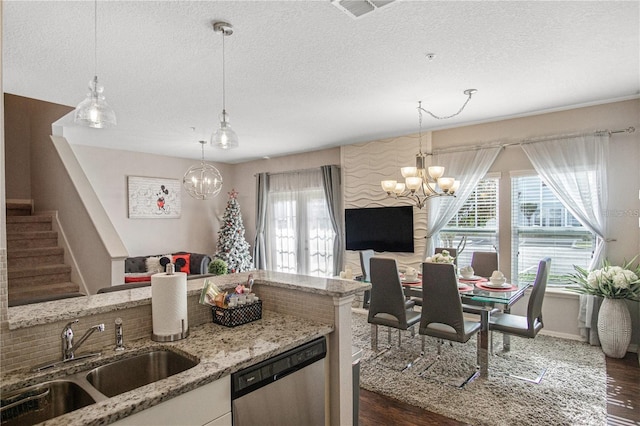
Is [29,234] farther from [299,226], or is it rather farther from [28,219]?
[299,226]

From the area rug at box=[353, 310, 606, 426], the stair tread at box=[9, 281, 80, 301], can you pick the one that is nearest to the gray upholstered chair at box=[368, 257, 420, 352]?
the area rug at box=[353, 310, 606, 426]

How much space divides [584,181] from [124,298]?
4684mm

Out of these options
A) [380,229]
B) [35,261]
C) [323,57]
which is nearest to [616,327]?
[380,229]

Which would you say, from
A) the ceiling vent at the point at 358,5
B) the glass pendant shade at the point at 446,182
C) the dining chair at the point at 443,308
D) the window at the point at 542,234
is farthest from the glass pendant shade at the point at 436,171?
the ceiling vent at the point at 358,5

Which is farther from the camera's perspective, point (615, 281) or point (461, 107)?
point (461, 107)

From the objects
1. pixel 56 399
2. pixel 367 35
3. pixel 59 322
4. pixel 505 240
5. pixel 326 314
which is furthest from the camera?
pixel 505 240

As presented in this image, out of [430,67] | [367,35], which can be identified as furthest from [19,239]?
[430,67]

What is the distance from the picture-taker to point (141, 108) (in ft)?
13.4

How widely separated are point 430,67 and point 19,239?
4753 millimetres

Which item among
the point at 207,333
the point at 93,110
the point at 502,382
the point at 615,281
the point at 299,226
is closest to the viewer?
the point at 207,333

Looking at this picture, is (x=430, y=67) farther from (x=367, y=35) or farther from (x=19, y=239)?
(x=19, y=239)

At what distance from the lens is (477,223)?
16.1 feet

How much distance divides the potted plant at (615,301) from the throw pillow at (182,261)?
591 centimetres

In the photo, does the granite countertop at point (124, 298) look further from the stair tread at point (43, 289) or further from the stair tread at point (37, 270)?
the stair tread at point (37, 270)
